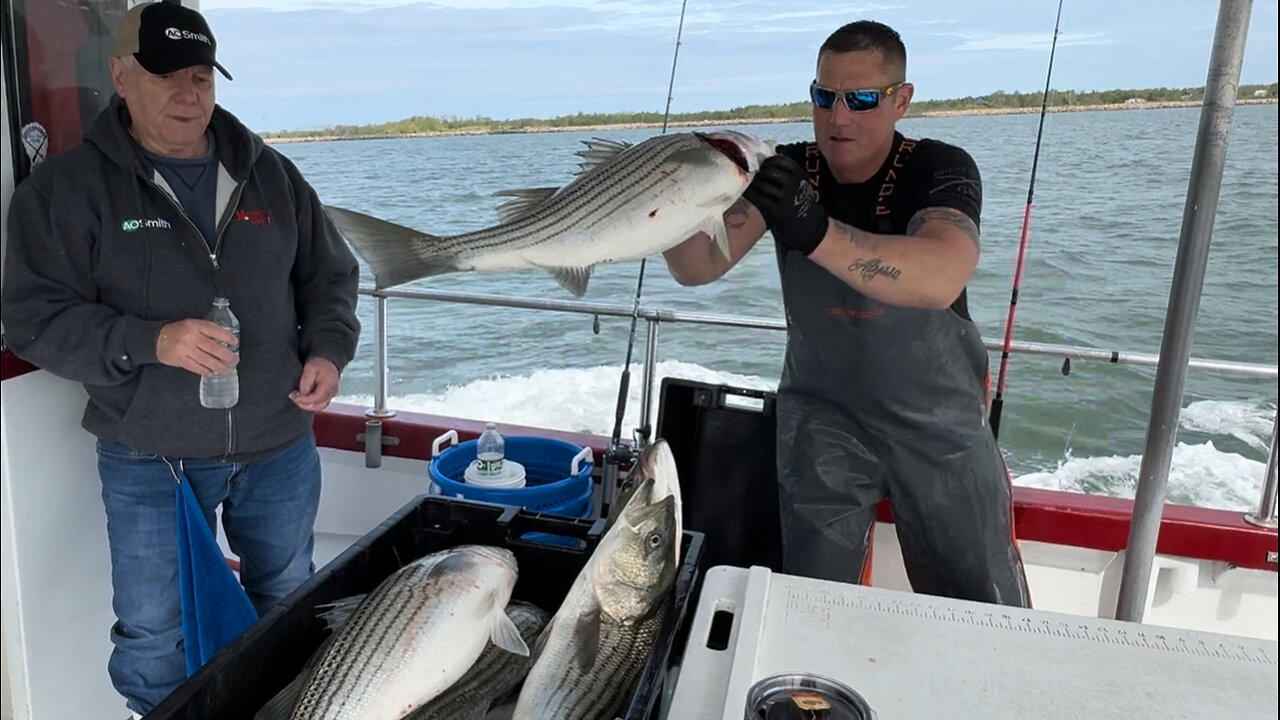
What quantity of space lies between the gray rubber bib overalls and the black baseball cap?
5.43 feet

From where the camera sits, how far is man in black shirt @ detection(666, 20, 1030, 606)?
2293mm

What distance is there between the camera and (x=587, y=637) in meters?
1.47

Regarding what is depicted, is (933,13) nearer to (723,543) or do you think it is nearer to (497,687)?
(723,543)

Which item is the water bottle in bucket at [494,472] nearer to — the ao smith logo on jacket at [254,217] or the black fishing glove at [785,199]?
the ao smith logo on jacket at [254,217]

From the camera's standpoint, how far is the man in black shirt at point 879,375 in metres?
2.29

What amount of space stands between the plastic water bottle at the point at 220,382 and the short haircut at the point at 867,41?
5.53 feet

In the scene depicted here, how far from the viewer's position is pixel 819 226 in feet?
6.32

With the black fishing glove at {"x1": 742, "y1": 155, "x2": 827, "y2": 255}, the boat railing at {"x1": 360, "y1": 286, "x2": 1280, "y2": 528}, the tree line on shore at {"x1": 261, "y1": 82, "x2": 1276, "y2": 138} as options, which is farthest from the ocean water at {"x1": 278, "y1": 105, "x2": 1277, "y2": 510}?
the black fishing glove at {"x1": 742, "y1": 155, "x2": 827, "y2": 255}

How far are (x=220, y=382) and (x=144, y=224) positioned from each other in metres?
0.43

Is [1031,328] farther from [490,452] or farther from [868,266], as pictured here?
[868,266]

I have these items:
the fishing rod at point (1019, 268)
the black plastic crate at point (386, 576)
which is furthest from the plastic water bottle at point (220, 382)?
the fishing rod at point (1019, 268)

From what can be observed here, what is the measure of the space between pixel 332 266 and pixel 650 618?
1615 millimetres

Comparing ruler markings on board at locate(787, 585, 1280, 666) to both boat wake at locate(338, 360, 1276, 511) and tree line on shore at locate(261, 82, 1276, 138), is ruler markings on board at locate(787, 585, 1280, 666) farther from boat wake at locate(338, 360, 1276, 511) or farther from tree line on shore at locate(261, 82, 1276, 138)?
boat wake at locate(338, 360, 1276, 511)

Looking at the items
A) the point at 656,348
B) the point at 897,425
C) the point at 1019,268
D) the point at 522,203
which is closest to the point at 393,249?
the point at 522,203
